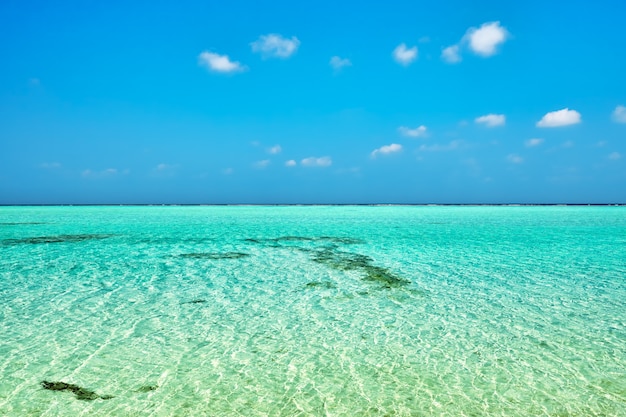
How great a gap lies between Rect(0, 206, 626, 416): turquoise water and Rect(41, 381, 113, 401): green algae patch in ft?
0.06

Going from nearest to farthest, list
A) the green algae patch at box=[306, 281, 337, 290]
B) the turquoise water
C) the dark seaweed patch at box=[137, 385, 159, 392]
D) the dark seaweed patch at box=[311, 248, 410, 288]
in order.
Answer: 1. the turquoise water
2. the dark seaweed patch at box=[137, 385, 159, 392]
3. the green algae patch at box=[306, 281, 337, 290]
4. the dark seaweed patch at box=[311, 248, 410, 288]

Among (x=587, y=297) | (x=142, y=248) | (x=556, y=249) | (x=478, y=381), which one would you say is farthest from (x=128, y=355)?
(x=556, y=249)

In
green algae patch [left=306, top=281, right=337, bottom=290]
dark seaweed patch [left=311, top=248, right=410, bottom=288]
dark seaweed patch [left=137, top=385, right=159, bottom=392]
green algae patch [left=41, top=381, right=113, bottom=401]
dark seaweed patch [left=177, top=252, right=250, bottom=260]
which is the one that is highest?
dark seaweed patch [left=177, top=252, right=250, bottom=260]

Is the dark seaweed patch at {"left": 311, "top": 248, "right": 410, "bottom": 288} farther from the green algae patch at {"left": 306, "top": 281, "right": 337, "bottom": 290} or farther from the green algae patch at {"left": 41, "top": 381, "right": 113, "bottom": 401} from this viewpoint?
the green algae patch at {"left": 41, "top": 381, "right": 113, "bottom": 401}

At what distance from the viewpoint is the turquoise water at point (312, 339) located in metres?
4.16

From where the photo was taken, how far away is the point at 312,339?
5879 millimetres

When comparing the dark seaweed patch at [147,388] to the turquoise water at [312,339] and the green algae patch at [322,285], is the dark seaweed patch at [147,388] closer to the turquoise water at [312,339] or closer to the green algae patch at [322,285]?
the turquoise water at [312,339]

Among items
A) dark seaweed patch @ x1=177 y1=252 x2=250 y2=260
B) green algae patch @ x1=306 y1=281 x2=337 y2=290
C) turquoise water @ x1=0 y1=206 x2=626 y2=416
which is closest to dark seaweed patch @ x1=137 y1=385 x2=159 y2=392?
turquoise water @ x1=0 y1=206 x2=626 y2=416

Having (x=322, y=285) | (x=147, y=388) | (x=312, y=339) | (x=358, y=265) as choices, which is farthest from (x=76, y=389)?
(x=358, y=265)

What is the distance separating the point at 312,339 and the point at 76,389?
2865mm

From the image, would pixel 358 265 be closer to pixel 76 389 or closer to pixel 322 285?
pixel 322 285

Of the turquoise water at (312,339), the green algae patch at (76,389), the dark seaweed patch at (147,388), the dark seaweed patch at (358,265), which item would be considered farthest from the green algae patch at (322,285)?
the green algae patch at (76,389)

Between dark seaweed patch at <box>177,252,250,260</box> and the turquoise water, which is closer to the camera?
the turquoise water

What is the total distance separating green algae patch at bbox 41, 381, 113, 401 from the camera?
4160 millimetres
